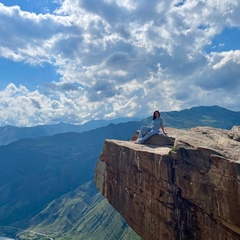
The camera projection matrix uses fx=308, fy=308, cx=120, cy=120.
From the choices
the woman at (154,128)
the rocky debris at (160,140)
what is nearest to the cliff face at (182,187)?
the rocky debris at (160,140)

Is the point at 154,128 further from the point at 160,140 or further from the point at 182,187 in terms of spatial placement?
the point at 182,187

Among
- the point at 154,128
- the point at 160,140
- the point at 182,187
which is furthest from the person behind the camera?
the point at 154,128

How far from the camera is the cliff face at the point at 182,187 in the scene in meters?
22.6

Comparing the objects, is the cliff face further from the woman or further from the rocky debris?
the woman

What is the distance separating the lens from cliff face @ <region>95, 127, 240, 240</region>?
22.6 meters

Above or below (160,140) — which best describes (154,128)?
above

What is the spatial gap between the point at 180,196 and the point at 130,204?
349 inches

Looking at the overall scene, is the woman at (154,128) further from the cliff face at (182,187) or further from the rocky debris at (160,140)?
the cliff face at (182,187)

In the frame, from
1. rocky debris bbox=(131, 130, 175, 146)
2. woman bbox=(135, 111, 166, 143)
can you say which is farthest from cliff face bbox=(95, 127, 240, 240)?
woman bbox=(135, 111, 166, 143)

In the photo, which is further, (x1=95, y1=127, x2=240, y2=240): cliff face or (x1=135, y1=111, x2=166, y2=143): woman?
(x1=135, y1=111, x2=166, y2=143): woman

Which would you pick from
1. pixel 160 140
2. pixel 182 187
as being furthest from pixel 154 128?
pixel 182 187

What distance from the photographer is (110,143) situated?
127ft

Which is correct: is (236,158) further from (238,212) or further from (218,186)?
(238,212)

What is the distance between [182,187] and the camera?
26500 millimetres
